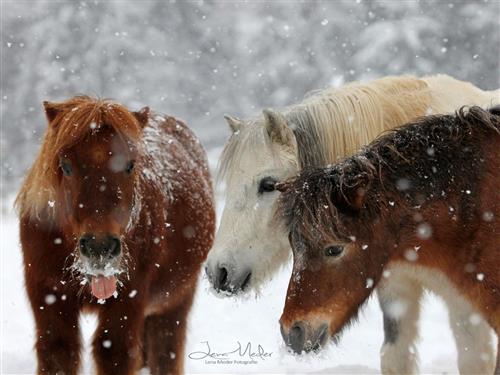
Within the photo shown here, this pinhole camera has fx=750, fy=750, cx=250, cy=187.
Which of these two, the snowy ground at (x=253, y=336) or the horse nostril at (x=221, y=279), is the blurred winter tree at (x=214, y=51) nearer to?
the snowy ground at (x=253, y=336)

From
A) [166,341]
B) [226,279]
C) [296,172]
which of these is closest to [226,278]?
[226,279]

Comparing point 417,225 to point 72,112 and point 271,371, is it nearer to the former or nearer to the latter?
point 72,112

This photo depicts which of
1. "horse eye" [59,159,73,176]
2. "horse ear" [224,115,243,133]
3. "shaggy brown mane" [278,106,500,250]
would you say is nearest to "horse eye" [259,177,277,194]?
"horse ear" [224,115,243,133]

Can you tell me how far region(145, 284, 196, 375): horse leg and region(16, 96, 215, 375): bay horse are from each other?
0.60 m

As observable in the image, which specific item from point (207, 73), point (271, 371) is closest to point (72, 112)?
point (271, 371)

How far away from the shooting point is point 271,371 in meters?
6.59

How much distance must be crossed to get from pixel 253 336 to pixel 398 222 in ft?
14.0

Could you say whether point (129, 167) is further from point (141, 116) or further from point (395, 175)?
point (395, 175)

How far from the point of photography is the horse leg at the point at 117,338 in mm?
4332

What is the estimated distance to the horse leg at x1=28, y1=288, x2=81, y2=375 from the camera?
429 centimetres

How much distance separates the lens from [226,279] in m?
4.53

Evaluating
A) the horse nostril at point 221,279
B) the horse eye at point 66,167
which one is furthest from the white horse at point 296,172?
the horse eye at point 66,167

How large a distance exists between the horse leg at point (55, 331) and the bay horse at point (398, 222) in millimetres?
1345

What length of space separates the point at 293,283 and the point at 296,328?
22 cm
